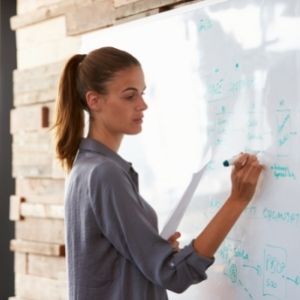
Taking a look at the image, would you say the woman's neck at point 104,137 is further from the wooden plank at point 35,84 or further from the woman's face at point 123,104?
the wooden plank at point 35,84

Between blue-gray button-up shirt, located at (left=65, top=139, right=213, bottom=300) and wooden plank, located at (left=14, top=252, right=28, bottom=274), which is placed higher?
blue-gray button-up shirt, located at (left=65, top=139, right=213, bottom=300)

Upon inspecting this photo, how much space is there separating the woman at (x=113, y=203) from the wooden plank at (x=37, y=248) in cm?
88

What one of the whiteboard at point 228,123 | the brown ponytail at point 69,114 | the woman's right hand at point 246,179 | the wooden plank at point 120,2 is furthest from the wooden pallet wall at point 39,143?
the woman's right hand at point 246,179

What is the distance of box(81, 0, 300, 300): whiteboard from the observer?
1.39 meters

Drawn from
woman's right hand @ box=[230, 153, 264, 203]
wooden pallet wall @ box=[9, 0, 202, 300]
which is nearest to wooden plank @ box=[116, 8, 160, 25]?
wooden pallet wall @ box=[9, 0, 202, 300]

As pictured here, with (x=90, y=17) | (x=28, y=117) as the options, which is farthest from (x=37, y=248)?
(x=90, y=17)

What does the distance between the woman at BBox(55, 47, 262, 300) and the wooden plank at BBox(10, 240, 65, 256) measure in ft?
2.87

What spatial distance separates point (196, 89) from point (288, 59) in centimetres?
31

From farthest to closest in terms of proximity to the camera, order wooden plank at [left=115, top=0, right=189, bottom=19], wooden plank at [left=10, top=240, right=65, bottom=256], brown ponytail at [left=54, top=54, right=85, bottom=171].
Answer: wooden plank at [left=10, top=240, right=65, bottom=256]
wooden plank at [left=115, top=0, right=189, bottom=19]
brown ponytail at [left=54, top=54, right=85, bottom=171]

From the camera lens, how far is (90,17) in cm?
221

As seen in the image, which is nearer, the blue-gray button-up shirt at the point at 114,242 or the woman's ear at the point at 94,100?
the blue-gray button-up shirt at the point at 114,242

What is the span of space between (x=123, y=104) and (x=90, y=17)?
86cm

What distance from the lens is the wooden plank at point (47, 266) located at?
92.9 inches

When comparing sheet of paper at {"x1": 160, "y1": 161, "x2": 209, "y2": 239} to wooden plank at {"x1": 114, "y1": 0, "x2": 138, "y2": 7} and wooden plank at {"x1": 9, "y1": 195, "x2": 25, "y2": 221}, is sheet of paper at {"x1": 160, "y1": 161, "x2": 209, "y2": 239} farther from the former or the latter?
wooden plank at {"x1": 9, "y1": 195, "x2": 25, "y2": 221}
